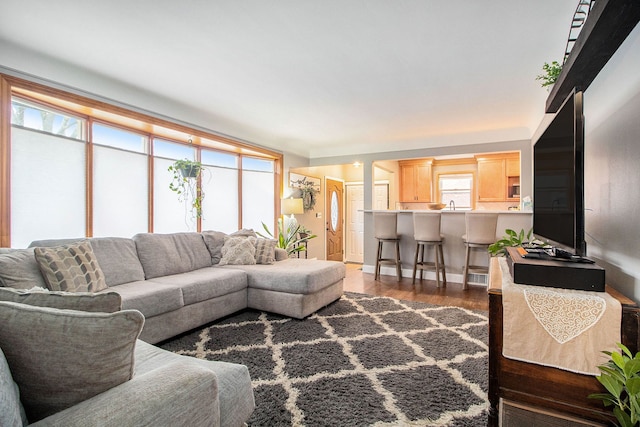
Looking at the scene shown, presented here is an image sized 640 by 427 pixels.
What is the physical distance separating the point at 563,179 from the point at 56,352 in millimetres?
2137

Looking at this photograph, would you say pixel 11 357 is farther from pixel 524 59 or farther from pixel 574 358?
pixel 524 59

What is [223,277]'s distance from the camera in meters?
3.14

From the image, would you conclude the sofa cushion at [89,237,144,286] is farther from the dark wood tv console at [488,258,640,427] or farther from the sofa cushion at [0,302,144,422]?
the dark wood tv console at [488,258,640,427]

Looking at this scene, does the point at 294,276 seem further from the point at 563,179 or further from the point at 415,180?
the point at 415,180

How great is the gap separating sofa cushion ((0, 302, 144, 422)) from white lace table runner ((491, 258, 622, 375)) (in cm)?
148

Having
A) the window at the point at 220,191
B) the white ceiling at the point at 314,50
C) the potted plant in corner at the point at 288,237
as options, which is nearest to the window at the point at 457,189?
the white ceiling at the point at 314,50

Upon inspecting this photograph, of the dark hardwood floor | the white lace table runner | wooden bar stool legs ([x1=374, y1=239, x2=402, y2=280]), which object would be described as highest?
the white lace table runner

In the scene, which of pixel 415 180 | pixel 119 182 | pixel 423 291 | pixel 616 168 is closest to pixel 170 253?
pixel 119 182

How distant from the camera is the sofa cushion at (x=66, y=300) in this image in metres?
0.96

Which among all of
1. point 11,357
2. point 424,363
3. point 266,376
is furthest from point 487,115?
point 11,357

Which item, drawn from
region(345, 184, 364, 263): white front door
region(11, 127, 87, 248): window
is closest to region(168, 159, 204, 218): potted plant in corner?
region(11, 127, 87, 248): window

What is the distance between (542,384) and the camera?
1.29 m

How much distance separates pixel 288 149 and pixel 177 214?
2.48 meters

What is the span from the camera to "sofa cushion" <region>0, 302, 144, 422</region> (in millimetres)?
804
